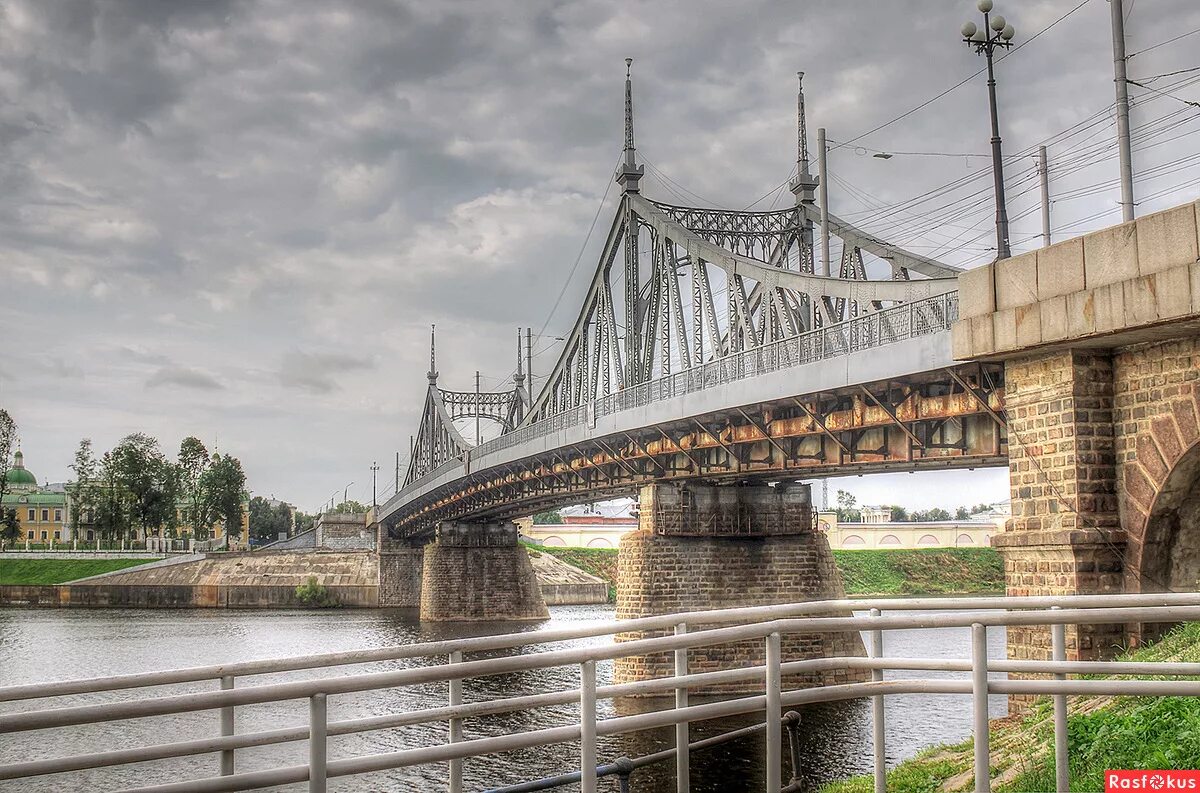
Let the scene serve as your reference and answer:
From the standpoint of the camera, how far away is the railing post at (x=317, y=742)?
5.23 meters

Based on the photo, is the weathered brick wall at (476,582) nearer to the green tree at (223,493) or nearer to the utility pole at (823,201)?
the utility pole at (823,201)

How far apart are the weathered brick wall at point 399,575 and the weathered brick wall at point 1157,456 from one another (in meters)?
71.0

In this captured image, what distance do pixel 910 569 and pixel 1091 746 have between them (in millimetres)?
82773

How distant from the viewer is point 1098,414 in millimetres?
13383

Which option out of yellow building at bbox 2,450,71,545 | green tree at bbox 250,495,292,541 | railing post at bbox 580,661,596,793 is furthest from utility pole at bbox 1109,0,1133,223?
green tree at bbox 250,495,292,541

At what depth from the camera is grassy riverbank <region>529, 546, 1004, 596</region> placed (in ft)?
272

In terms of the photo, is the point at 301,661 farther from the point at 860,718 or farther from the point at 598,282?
the point at 598,282

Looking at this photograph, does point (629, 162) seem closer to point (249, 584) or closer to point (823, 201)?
point (823, 201)

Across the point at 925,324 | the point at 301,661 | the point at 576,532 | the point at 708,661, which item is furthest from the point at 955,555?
the point at 301,661

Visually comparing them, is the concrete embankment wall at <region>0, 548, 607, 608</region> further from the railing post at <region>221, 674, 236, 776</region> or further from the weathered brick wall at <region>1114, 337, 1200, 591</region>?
the railing post at <region>221, 674, 236, 776</region>

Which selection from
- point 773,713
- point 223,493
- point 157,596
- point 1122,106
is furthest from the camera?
point 223,493

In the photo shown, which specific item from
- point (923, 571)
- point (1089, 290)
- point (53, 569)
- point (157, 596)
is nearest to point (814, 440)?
point (1089, 290)

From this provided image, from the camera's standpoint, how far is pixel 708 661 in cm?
2836

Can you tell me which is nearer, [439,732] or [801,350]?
[439,732]
